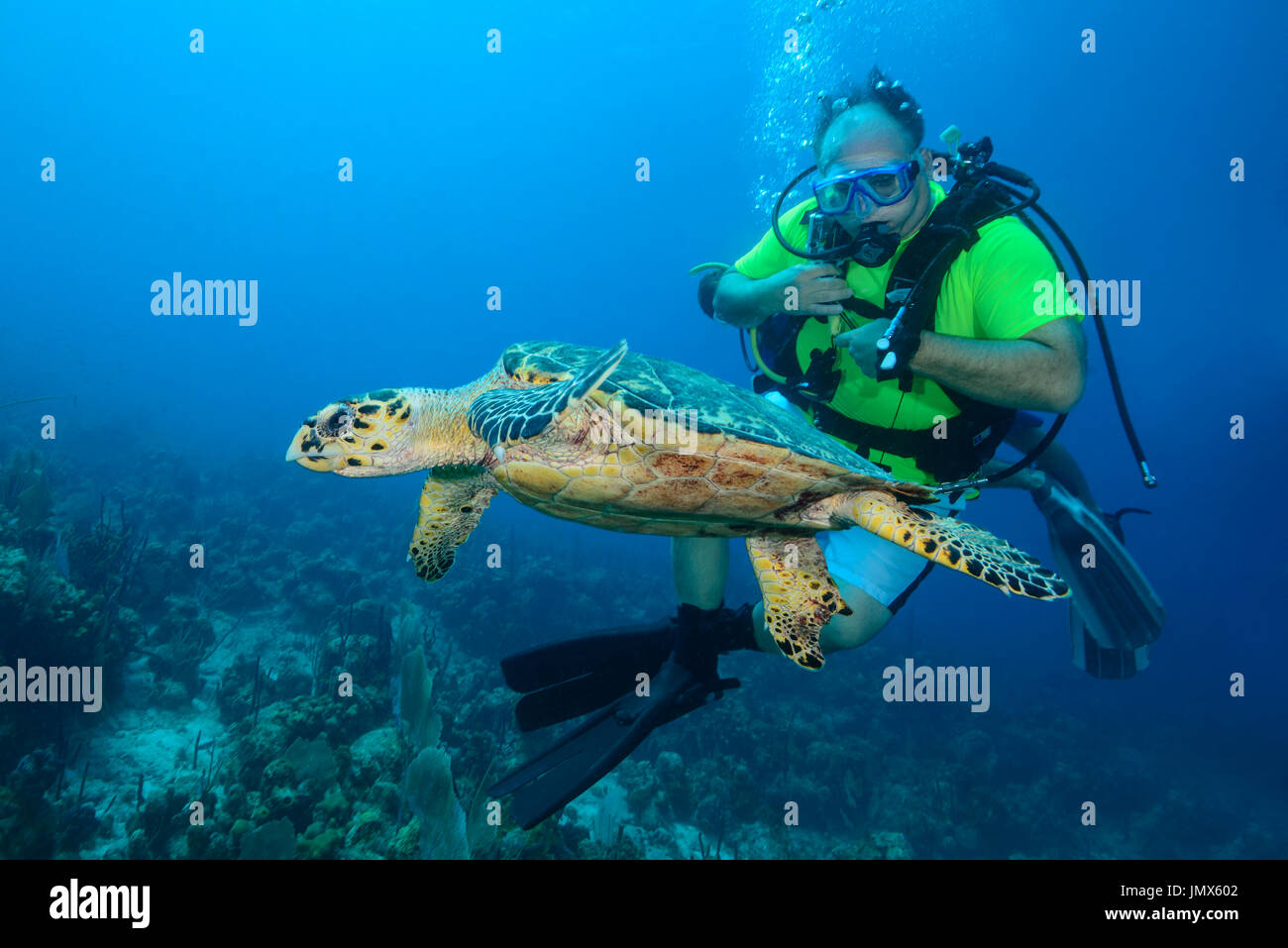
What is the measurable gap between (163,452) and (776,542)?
23.6 meters

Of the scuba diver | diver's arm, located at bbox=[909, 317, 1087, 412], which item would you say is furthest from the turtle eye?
diver's arm, located at bbox=[909, 317, 1087, 412]

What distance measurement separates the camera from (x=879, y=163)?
3.11m

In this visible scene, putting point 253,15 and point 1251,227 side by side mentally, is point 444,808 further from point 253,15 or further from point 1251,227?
point 253,15

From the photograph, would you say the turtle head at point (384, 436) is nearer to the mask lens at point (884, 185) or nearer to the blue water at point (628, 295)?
the mask lens at point (884, 185)

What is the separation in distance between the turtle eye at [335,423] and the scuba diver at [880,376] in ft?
7.29

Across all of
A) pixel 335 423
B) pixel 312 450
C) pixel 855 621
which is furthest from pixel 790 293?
pixel 312 450

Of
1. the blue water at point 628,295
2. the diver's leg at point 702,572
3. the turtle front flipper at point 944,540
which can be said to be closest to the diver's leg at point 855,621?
the diver's leg at point 702,572

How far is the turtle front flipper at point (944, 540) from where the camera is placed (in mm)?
2404

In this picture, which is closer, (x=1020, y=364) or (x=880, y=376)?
(x=1020, y=364)

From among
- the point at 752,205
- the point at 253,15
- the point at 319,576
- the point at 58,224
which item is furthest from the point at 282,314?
the point at 319,576

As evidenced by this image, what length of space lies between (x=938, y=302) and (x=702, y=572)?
232cm

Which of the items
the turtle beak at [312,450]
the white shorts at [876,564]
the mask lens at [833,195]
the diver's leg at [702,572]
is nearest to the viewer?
the turtle beak at [312,450]

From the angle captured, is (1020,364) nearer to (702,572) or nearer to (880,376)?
(880,376)

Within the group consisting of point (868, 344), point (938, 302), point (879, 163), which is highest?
point (879, 163)
